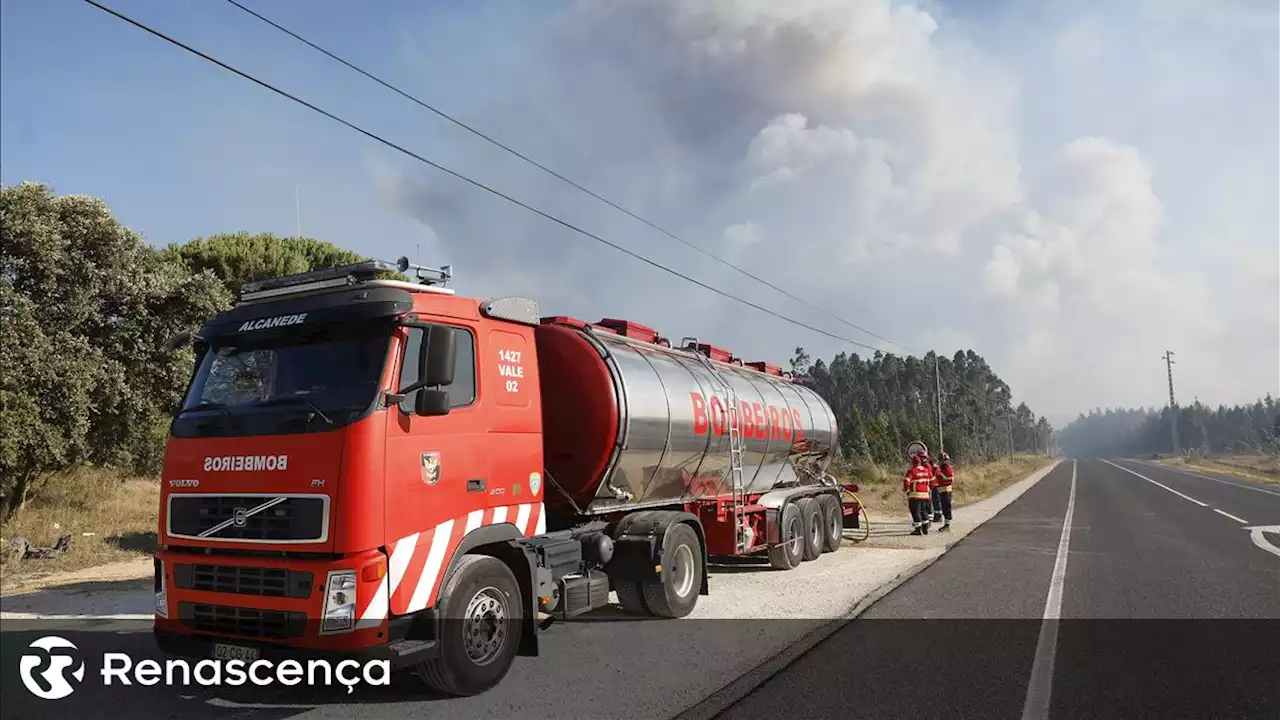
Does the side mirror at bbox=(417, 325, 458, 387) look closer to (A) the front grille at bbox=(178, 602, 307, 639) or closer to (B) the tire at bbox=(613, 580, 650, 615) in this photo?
(A) the front grille at bbox=(178, 602, 307, 639)

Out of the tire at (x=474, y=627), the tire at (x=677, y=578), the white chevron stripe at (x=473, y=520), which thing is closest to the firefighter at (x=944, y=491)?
the tire at (x=677, y=578)

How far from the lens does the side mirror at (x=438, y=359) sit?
220 inches

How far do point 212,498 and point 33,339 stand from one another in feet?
35.5

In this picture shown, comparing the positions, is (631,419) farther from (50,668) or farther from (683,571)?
(50,668)

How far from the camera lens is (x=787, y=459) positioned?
13281 millimetres

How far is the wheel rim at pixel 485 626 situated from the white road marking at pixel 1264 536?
1294 cm

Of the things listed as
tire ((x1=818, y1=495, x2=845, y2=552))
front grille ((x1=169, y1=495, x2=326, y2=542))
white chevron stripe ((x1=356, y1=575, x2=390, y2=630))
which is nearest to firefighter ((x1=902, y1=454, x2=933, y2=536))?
tire ((x1=818, y1=495, x2=845, y2=552))

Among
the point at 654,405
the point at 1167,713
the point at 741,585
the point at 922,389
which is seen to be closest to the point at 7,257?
the point at 654,405

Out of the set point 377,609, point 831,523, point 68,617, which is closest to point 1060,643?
point 377,609

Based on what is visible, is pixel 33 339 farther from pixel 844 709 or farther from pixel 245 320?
pixel 844 709

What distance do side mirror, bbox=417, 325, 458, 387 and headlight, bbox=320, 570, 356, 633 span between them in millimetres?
→ 1396

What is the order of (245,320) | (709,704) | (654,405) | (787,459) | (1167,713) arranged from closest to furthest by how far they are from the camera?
(1167,713), (709,704), (245,320), (654,405), (787,459)

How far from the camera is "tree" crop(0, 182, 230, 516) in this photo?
13.4 m

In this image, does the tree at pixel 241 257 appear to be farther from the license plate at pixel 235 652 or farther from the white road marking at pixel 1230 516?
the white road marking at pixel 1230 516
